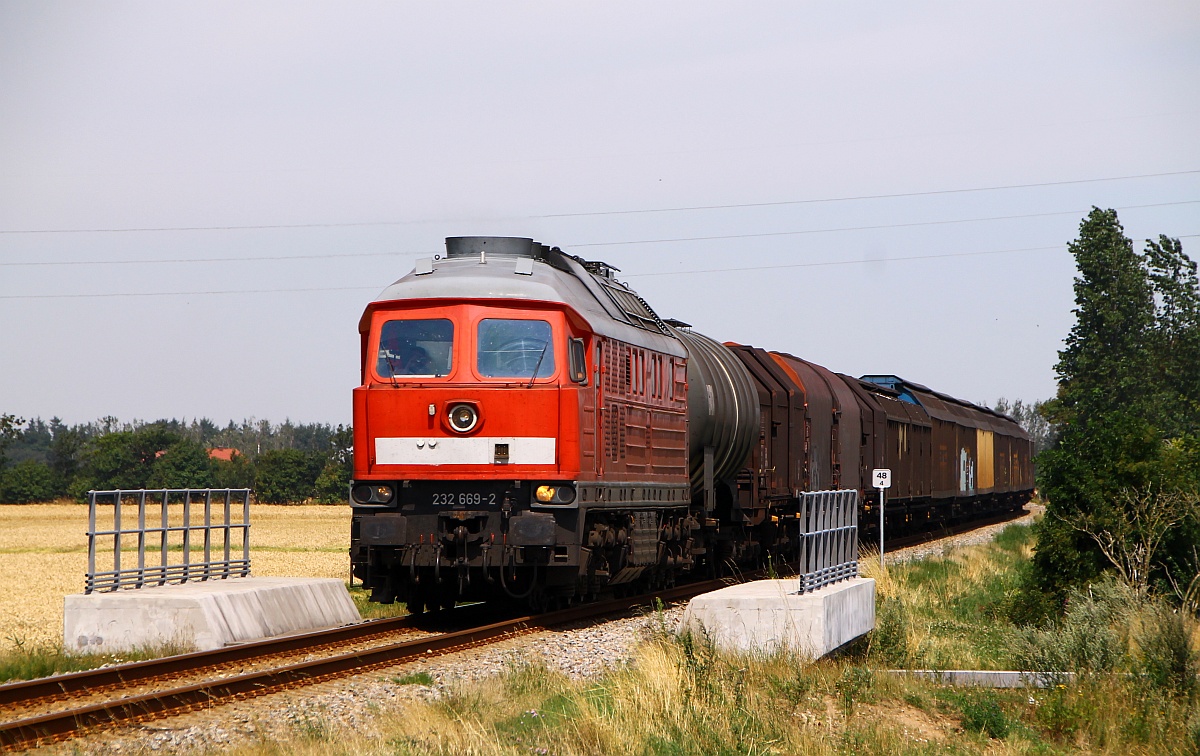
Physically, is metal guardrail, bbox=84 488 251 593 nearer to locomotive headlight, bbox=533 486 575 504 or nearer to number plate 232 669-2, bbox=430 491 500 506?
number plate 232 669-2, bbox=430 491 500 506

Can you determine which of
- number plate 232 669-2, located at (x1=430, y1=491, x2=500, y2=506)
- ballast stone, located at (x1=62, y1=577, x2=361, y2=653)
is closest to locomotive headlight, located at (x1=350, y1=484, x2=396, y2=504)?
number plate 232 669-2, located at (x1=430, y1=491, x2=500, y2=506)

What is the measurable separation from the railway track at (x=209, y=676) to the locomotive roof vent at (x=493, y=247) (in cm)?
446

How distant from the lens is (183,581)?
51.2 feet

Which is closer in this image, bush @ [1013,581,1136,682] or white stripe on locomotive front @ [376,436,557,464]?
bush @ [1013,581,1136,682]

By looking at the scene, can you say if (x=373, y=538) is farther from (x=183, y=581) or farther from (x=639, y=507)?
(x=639, y=507)

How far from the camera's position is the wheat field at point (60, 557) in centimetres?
1845

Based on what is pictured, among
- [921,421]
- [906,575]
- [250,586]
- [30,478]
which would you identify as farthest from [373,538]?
[30,478]

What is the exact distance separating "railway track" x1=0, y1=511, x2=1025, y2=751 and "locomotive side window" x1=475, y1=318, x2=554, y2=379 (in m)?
2.80

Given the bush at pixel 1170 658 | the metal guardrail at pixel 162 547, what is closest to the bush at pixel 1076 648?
the bush at pixel 1170 658

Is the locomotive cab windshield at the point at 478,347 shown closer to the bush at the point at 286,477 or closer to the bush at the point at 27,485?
the bush at the point at 286,477

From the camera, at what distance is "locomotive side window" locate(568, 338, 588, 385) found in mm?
15230

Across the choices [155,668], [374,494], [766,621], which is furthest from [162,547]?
[766,621]

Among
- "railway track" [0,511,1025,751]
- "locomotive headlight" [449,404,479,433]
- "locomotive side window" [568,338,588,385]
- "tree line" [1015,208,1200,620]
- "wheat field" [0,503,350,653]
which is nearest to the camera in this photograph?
"railway track" [0,511,1025,751]

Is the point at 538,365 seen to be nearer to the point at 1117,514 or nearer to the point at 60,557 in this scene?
the point at 1117,514
